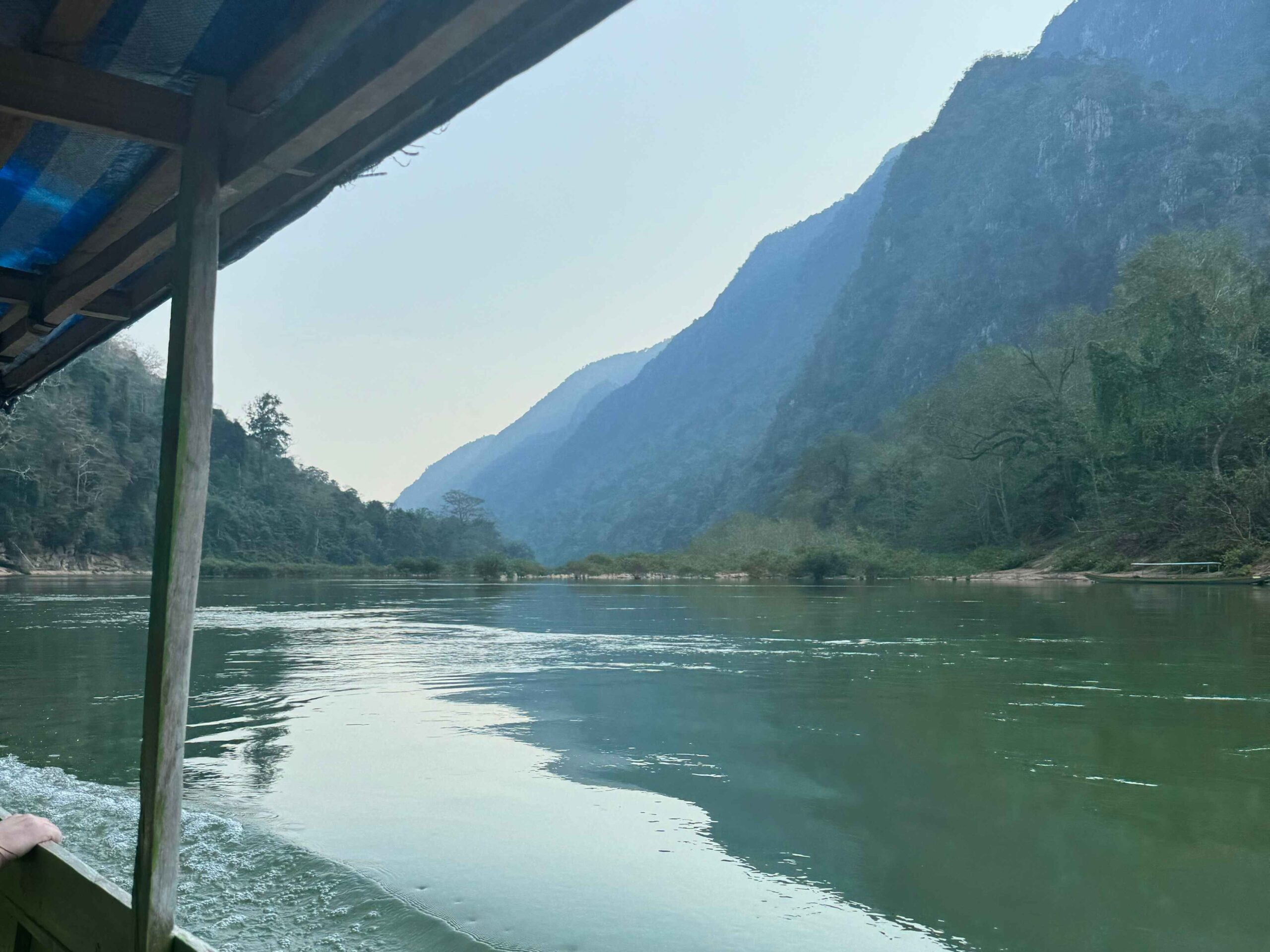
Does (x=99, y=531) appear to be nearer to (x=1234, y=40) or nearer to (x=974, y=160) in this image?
(x=974, y=160)

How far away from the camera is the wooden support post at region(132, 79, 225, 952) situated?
7.66 feet

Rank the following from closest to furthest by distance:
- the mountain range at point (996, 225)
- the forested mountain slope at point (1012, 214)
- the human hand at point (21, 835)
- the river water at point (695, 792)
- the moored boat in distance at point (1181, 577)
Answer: the human hand at point (21, 835)
the river water at point (695, 792)
the moored boat in distance at point (1181, 577)
the forested mountain slope at point (1012, 214)
the mountain range at point (996, 225)

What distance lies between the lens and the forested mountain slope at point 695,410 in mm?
130500

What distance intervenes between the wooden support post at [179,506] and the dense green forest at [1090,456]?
28.0m

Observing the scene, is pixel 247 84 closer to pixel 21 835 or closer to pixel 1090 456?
pixel 21 835

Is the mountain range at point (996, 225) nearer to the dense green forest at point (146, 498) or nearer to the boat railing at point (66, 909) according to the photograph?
the dense green forest at point (146, 498)

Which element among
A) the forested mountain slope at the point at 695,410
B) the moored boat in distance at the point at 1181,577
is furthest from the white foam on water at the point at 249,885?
the forested mountain slope at the point at 695,410

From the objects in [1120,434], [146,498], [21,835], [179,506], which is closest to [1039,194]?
[1120,434]

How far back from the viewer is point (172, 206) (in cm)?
309

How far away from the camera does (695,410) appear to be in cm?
15688

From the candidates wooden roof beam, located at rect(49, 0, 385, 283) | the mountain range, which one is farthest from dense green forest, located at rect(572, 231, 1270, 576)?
wooden roof beam, located at rect(49, 0, 385, 283)

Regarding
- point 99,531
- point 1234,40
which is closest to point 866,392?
point 1234,40

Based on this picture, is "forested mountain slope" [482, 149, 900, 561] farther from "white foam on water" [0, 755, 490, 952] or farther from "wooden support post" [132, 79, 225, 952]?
"wooden support post" [132, 79, 225, 952]

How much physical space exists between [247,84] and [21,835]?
194 cm
